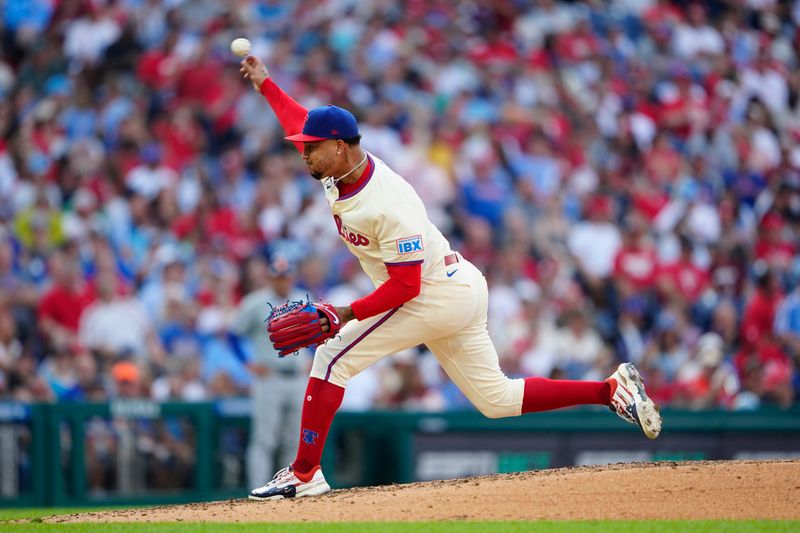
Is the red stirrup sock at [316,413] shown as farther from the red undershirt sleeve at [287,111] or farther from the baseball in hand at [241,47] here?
the baseball in hand at [241,47]

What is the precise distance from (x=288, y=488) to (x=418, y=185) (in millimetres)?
7001

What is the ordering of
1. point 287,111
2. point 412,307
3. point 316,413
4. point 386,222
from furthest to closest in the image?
1. point 287,111
2. point 316,413
3. point 412,307
4. point 386,222

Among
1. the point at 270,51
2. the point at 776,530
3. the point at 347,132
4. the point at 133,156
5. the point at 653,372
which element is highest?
the point at 270,51

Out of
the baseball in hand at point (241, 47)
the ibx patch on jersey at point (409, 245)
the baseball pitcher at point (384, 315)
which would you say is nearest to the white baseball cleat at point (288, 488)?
the baseball pitcher at point (384, 315)

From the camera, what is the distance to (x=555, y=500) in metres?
6.14

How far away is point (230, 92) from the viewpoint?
43.3ft

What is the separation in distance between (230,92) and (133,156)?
4.56 ft

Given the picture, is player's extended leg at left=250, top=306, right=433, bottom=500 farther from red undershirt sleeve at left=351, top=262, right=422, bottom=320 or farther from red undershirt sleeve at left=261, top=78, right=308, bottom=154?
red undershirt sleeve at left=261, top=78, right=308, bottom=154

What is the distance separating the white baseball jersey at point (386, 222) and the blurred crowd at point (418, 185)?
3.62 m

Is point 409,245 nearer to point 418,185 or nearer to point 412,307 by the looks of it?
point 412,307

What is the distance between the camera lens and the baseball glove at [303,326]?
19.5 feet

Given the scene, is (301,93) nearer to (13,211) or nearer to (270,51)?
(270,51)

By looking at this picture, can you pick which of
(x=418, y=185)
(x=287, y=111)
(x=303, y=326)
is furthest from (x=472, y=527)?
(x=418, y=185)

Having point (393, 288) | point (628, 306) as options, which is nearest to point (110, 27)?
point (628, 306)
